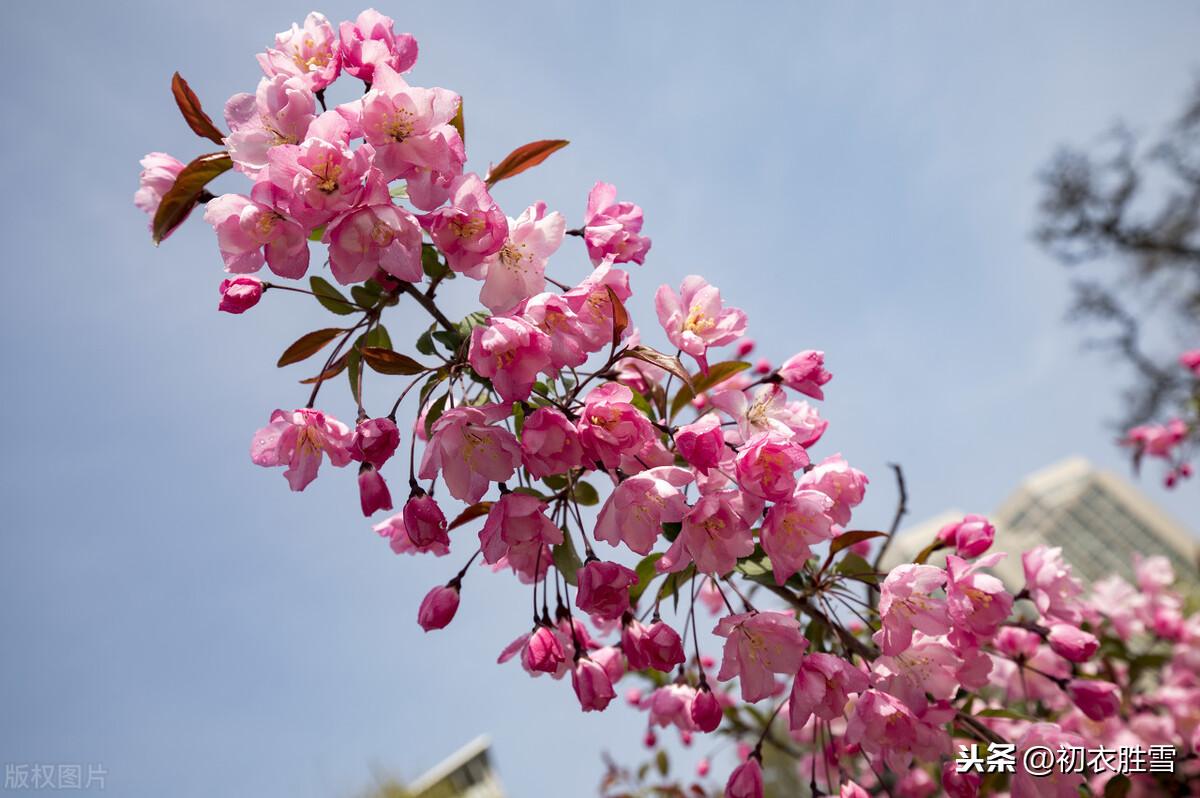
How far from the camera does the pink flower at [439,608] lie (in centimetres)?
118

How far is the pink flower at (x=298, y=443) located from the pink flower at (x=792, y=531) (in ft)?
2.08

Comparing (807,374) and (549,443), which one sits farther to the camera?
(807,374)

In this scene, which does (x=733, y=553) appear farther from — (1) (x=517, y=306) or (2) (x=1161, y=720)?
(2) (x=1161, y=720)

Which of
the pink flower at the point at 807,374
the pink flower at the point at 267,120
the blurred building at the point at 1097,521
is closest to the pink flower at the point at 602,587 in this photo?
the pink flower at the point at 807,374

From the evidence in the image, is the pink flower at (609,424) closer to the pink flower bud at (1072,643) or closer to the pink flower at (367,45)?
the pink flower at (367,45)

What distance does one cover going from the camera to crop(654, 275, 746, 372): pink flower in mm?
1161

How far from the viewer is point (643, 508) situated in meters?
1.01

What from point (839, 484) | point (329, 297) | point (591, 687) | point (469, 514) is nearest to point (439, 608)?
point (469, 514)

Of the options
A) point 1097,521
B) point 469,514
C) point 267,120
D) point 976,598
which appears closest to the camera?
point 267,120

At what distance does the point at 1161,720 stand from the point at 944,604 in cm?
289

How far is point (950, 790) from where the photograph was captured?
4.00 feet

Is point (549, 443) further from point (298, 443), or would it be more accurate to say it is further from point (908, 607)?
point (908, 607)

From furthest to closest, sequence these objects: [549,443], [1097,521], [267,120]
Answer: [1097,521] < [267,120] < [549,443]

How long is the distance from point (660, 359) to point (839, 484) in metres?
0.33
